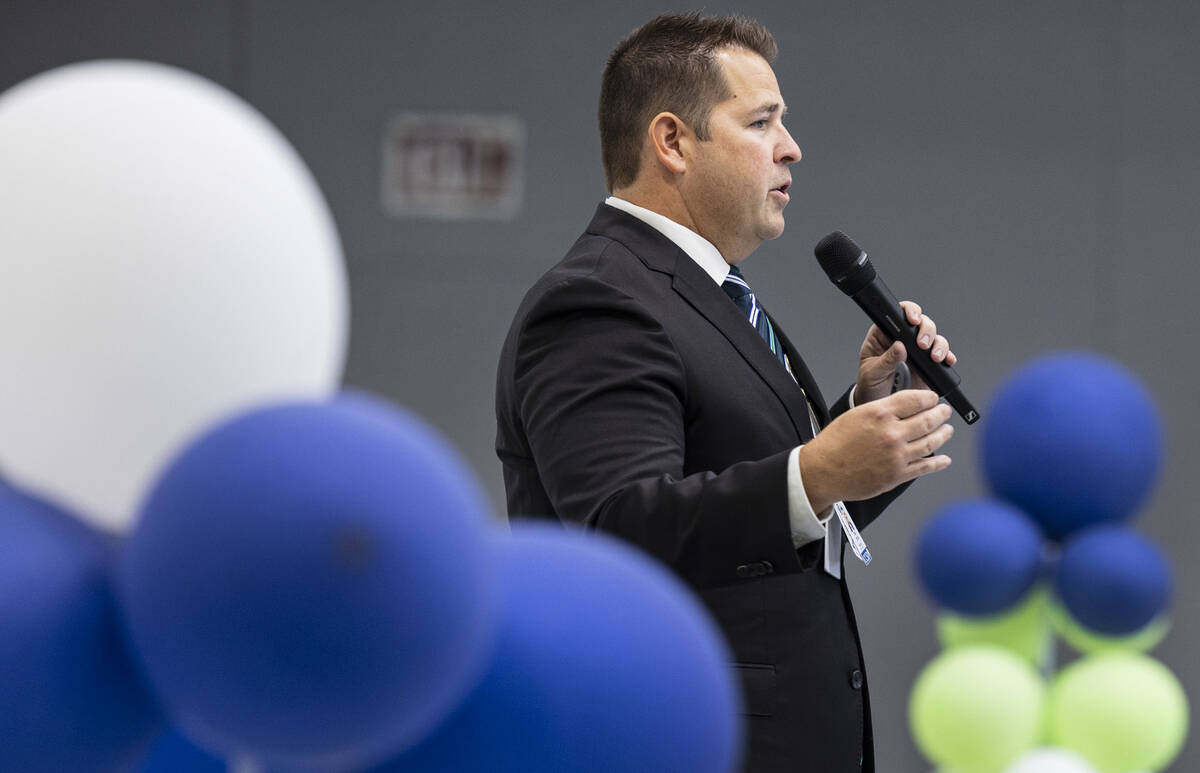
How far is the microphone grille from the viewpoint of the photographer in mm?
1837

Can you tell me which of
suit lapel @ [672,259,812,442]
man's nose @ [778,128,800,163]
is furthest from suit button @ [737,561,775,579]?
man's nose @ [778,128,800,163]

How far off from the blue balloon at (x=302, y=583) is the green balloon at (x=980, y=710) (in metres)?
2.51

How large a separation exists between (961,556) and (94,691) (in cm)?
251

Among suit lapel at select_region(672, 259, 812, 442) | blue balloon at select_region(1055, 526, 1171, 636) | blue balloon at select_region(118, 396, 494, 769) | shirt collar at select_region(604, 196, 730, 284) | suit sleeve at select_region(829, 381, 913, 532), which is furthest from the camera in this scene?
blue balloon at select_region(1055, 526, 1171, 636)

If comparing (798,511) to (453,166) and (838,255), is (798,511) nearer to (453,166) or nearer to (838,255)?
(838,255)

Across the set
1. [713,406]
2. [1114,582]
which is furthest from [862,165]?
[713,406]

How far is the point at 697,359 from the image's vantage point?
64.8 inches

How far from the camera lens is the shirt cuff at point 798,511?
4.79 ft

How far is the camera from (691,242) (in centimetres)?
183

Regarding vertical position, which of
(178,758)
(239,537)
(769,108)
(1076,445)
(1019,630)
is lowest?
(1019,630)

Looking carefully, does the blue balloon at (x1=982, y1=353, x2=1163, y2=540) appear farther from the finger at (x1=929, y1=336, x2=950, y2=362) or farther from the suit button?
the suit button

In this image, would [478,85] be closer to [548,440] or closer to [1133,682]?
[1133,682]

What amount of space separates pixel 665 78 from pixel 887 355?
487 millimetres

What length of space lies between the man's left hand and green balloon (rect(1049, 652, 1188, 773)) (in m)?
1.45
